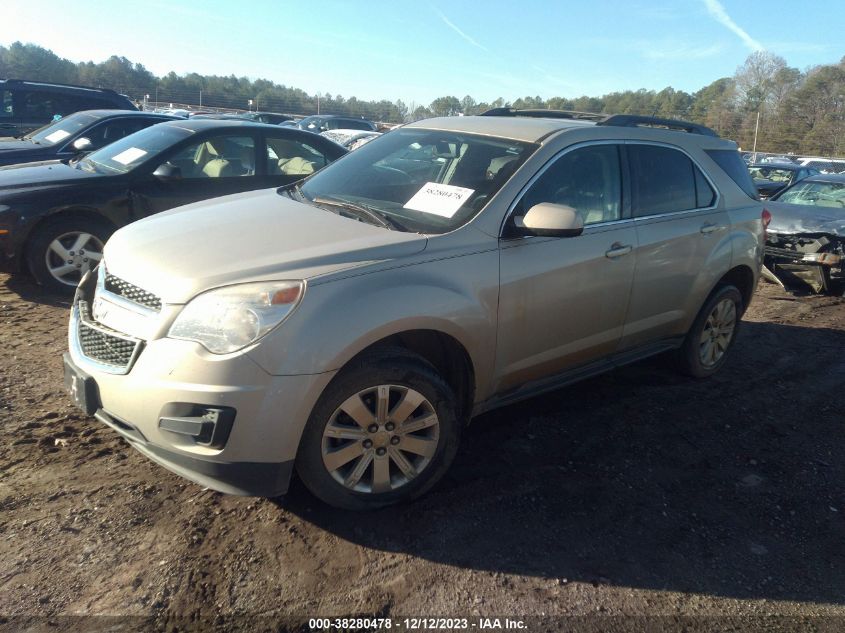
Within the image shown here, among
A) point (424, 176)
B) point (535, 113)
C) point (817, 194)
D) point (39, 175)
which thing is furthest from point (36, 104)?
point (817, 194)

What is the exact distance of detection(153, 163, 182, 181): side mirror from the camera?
6176 mm

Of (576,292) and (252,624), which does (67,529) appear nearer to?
(252,624)

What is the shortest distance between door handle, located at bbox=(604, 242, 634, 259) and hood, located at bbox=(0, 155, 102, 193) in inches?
193

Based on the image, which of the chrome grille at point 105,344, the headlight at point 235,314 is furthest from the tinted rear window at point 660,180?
the chrome grille at point 105,344

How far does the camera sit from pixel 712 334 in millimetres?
5023

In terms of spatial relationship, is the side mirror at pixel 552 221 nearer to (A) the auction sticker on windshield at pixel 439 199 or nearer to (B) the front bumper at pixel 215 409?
(A) the auction sticker on windshield at pixel 439 199

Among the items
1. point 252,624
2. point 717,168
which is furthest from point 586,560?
point 717,168

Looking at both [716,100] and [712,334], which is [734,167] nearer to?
[712,334]

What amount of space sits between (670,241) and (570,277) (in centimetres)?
107

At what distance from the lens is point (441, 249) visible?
10.1ft

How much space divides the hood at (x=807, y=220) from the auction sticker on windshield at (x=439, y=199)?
6.70 metres

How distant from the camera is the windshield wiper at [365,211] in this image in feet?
10.7

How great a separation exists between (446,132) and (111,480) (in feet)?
9.02

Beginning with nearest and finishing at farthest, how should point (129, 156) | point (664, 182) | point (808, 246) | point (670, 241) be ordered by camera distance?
point (670, 241) → point (664, 182) → point (129, 156) → point (808, 246)
